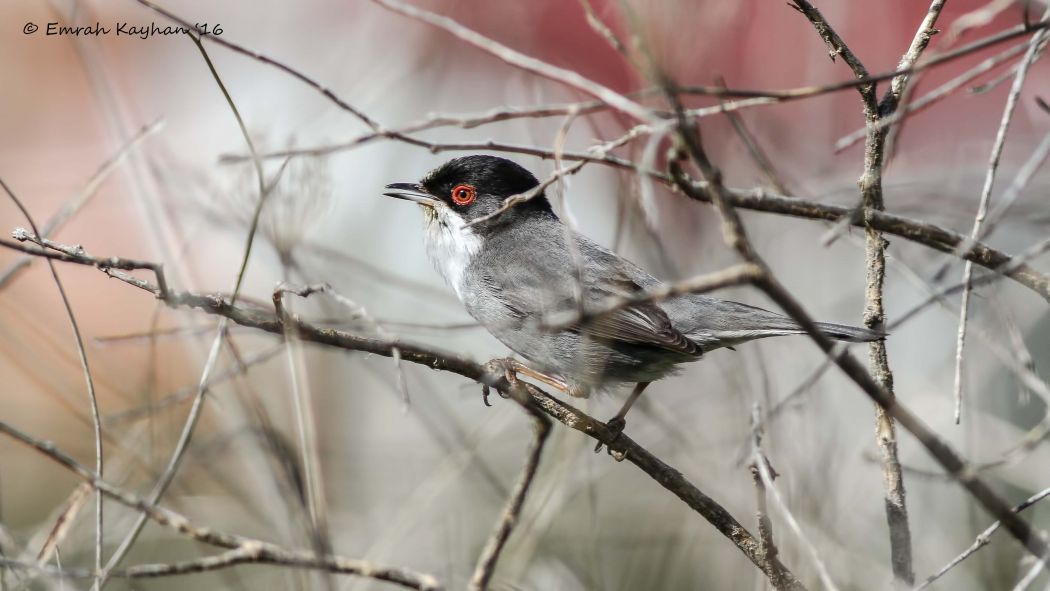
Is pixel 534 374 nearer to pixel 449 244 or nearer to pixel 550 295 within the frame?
pixel 550 295

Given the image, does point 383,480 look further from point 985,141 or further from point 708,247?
point 985,141

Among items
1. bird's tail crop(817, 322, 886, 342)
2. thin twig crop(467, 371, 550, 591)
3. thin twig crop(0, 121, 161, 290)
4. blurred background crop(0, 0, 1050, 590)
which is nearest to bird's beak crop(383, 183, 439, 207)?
blurred background crop(0, 0, 1050, 590)

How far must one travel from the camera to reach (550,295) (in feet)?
13.8

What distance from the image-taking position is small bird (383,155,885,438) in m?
4.00

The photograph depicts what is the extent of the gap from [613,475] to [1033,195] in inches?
103

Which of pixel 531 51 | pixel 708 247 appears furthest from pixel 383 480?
pixel 531 51

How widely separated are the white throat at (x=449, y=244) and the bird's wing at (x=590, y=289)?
0.45 ft

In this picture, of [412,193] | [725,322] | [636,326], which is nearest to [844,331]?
[725,322]

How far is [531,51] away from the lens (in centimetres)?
600

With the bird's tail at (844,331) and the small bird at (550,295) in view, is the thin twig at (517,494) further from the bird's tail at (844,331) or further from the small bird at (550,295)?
the small bird at (550,295)

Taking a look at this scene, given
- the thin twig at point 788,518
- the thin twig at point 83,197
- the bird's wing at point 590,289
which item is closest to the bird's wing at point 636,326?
the bird's wing at point 590,289

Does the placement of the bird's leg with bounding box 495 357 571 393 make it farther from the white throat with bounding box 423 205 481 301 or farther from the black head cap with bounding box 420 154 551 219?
the black head cap with bounding box 420 154 551 219

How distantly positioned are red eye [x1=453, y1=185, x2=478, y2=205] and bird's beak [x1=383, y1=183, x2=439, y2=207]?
0.35 feet

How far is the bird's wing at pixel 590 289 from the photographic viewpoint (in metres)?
4.00
